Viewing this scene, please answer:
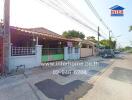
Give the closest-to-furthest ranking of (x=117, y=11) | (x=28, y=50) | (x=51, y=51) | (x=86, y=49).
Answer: (x=28, y=50), (x=117, y=11), (x=51, y=51), (x=86, y=49)

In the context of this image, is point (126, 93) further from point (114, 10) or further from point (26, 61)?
point (114, 10)

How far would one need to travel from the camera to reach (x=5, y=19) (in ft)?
34.3

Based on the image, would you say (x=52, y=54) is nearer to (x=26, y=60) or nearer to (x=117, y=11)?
(x=26, y=60)

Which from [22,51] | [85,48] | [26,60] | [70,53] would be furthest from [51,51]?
[85,48]

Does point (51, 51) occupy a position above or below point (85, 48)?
below

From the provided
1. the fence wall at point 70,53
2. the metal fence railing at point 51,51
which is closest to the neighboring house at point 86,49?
the fence wall at point 70,53

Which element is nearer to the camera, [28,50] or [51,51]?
[28,50]

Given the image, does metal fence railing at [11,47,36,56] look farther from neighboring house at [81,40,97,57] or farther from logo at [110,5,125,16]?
neighboring house at [81,40,97,57]

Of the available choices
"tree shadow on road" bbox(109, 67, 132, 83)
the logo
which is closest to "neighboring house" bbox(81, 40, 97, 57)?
the logo

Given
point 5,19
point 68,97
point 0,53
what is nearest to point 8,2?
point 5,19

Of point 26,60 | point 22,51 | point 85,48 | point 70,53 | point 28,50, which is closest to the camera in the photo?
point 22,51

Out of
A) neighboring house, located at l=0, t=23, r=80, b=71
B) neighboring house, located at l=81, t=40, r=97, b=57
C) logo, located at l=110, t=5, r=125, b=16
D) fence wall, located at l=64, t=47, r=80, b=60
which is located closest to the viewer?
neighboring house, located at l=0, t=23, r=80, b=71

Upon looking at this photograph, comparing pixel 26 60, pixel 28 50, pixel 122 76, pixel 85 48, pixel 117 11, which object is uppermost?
pixel 117 11

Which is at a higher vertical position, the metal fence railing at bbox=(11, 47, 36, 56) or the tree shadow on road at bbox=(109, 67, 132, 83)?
the metal fence railing at bbox=(11, 47, 36, 56)
